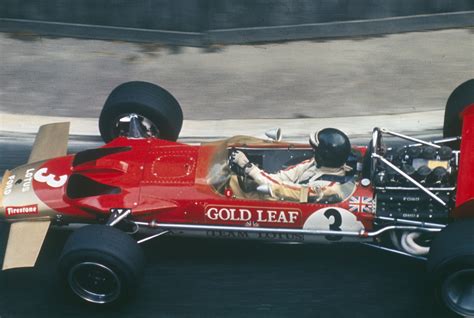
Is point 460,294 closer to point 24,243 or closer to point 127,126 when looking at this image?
point 24,243

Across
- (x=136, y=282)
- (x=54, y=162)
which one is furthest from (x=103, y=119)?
(x=136, y=282)

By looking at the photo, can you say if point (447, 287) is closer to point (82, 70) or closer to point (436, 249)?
point (436, 249)

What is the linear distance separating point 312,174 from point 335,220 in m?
0.53

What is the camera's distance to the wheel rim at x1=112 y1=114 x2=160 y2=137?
9.06m

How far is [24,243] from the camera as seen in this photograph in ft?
25.2

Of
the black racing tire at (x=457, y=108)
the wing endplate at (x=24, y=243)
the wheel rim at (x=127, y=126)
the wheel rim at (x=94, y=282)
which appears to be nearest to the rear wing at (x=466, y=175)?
the black racing tire at (x=457, y=108)

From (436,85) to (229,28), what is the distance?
2745 mm

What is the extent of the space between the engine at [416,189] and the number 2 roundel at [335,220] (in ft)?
0.74

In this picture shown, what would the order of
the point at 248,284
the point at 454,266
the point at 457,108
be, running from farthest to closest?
the point at 457,108
the point at 248,284
the point at 454,266

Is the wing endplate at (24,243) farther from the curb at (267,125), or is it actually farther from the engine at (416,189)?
the engine at (416,189)

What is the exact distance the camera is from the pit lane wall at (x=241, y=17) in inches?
450

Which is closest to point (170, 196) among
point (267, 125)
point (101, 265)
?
point (101, 265)

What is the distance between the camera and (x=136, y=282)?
732 cm

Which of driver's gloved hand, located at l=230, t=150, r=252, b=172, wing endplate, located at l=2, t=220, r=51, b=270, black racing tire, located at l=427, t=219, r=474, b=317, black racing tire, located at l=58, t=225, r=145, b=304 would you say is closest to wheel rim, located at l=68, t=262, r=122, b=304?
black racing tire, located at l=58, t=225, r=145, b=304
